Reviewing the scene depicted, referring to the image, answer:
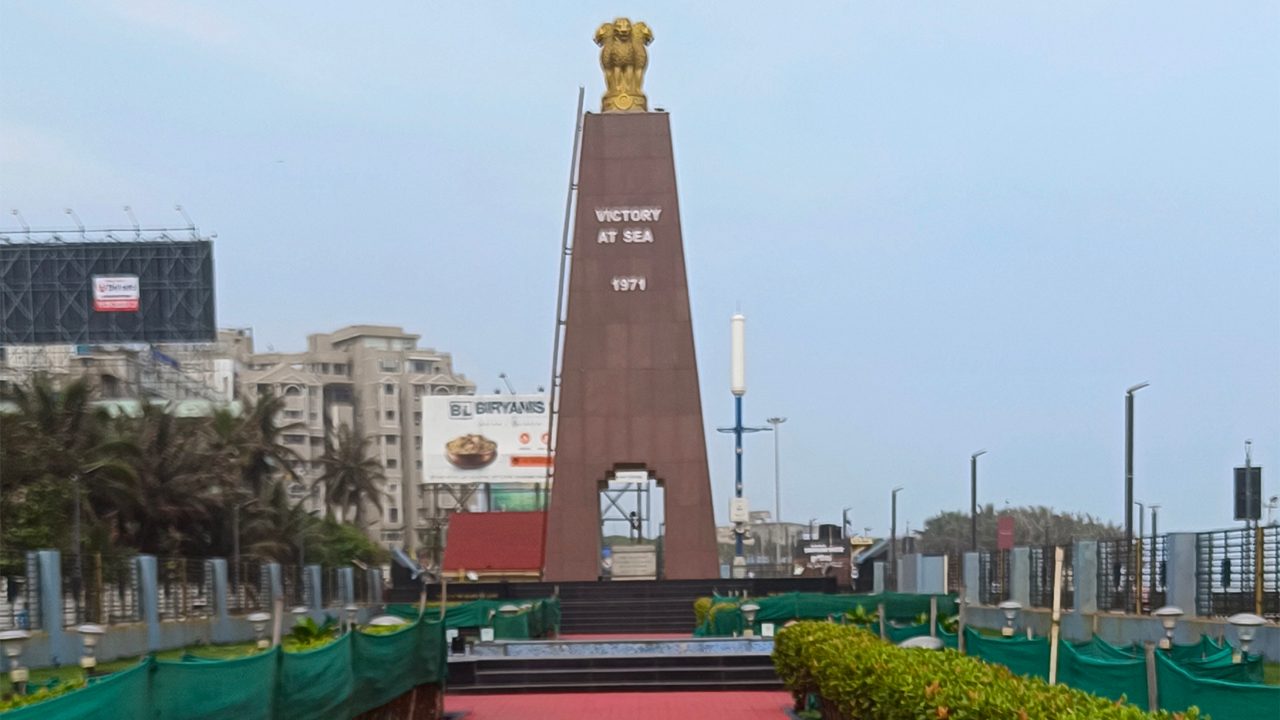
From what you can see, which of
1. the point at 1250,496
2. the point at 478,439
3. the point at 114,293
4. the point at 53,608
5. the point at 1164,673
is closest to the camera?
the point at 1164,673

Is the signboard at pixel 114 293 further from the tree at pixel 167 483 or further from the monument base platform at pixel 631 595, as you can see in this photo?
the monument base platform at pixel 631 595

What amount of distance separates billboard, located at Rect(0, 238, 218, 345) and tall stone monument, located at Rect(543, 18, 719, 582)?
2442cm

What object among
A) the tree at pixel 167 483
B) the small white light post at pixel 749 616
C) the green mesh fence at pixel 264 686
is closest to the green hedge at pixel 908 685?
the green mesh fence at pixel 264 686

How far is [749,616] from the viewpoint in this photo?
2928cm

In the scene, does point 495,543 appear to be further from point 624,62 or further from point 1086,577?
point 1086,577

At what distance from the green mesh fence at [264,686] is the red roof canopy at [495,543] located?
33465 mm

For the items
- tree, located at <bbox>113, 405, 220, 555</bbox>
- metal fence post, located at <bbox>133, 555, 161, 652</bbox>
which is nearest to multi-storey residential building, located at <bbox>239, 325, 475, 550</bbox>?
tree, located at <bbox>113, 405, 220, 555</bbox>

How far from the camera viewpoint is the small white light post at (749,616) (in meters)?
29.1

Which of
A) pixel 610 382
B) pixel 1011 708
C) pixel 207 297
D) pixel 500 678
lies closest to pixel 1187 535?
pixel 500 678

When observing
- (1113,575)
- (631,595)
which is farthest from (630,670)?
(631,595)

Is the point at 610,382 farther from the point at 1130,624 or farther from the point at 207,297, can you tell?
the point at 207,297

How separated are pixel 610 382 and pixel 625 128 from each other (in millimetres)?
6599

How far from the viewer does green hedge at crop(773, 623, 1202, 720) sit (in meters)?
9.55

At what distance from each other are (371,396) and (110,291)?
59230 mm
